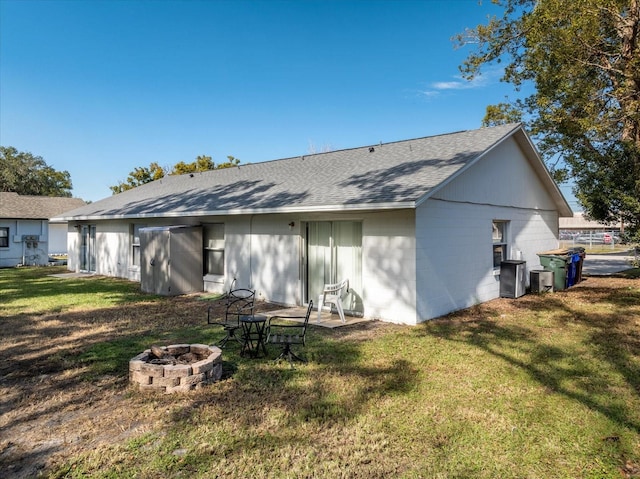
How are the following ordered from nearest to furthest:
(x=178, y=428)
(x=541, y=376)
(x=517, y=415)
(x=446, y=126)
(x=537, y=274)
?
(x=178, y=428)
(x=517, y=415)
(x=541, y=376)
(x=537, y=274)
(x=446, y=126)

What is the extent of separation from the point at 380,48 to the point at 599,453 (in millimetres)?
20970

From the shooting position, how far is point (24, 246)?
2288cm

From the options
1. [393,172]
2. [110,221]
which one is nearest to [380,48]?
[393,172]

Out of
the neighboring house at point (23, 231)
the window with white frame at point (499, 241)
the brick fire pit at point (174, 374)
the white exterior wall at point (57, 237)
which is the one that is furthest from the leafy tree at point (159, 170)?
the brick fire pit at point (174, 374)

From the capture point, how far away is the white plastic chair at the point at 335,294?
8.35 m

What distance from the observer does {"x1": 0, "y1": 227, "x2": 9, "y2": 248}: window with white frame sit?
878 inches

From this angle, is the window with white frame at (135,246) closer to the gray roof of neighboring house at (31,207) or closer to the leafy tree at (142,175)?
the gray roof of neighboring house at (31,207)

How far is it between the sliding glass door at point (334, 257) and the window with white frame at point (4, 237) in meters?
21.2

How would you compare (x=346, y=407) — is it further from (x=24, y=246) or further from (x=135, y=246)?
(x=24, y=246)

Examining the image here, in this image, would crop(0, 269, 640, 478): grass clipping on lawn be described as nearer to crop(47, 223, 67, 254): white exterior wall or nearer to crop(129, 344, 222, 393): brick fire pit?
crop(129, 344, 222, 393): brick fire pit

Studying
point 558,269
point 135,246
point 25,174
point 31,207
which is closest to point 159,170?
point 31,207

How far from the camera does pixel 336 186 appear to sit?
10055mm

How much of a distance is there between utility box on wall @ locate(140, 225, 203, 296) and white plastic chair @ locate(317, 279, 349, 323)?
5.07 metres

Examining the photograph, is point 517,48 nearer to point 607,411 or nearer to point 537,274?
point 537,274
